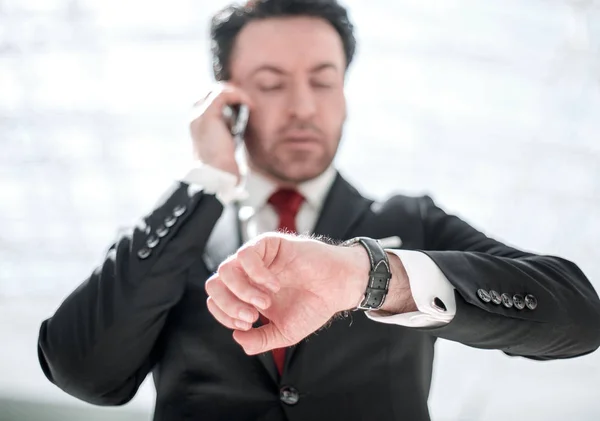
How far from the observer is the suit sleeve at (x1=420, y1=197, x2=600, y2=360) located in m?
1.15

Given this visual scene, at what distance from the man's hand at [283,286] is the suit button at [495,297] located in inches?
9.4

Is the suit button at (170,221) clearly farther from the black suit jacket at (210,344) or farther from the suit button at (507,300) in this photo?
the suit button at (507,300)

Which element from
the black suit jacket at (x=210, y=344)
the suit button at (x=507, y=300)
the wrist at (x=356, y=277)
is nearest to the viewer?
the wrist at (x=356, y=277)

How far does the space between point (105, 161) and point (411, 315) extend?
178cm

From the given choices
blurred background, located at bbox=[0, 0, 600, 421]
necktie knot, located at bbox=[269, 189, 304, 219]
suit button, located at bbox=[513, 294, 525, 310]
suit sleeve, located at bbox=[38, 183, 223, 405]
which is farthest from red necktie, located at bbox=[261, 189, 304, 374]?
blurred background, located at bbox=[0, 0, 600, 421]

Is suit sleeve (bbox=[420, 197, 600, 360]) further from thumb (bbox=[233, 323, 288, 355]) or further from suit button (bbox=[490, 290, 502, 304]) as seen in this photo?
thumb (bbox=[233, 323, 288, 355])

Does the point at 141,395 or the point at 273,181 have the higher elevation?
the point at 273,181

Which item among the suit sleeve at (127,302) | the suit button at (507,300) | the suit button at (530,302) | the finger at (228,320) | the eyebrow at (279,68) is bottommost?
the suit sleeve at (127,302)

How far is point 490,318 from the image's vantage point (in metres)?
1.15

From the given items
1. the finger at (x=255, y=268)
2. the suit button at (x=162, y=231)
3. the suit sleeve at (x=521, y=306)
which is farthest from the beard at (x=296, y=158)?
the finger at (x=255, y=268)

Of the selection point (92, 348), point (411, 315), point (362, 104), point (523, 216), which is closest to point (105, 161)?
point (362, 104)

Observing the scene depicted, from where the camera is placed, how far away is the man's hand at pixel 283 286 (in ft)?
3.16

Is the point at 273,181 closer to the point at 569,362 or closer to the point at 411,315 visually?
the point at 411,315

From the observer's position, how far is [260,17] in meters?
1.80
